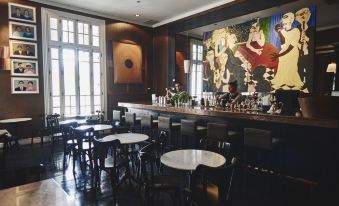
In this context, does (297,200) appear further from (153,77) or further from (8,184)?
(153,77)

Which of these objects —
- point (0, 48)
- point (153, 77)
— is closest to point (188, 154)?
point (0, 48)

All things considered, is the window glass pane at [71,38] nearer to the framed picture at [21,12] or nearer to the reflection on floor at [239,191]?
the framed picture at [21,12]

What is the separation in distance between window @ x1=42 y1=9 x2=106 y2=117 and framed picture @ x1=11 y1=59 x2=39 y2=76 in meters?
0.28

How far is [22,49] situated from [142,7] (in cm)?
356

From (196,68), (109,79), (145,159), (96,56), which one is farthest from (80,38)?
(145,159)

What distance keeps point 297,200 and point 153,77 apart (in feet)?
22.6

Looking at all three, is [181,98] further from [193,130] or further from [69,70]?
[69,70]

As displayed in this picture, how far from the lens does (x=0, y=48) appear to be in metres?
5.52

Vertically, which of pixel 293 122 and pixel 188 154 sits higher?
pixel 293 122

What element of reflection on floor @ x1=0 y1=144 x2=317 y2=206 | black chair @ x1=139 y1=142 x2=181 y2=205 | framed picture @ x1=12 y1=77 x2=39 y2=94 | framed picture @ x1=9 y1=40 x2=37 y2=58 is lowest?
reflection on floor @ x1=0 y1=144 x2=317 y2=206

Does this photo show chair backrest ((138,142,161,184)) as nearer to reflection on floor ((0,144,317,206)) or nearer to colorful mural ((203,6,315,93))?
reflection on floor ((0,144,317,206))

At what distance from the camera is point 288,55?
543 cm

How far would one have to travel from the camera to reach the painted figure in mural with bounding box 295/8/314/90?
502 cm

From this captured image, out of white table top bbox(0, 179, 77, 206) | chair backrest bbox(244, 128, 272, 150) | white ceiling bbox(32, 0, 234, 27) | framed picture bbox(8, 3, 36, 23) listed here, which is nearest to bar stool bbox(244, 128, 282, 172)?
chair backrest bbox(244, 128, 272, 150)
